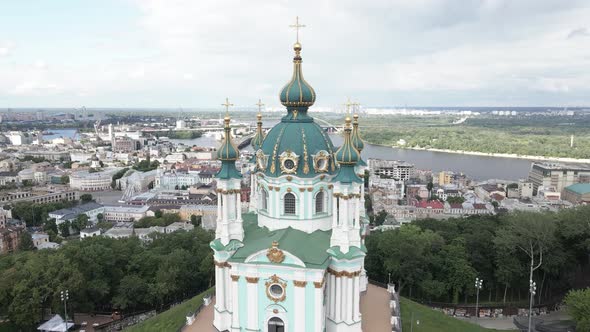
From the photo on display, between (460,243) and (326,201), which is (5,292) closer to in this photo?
(326,201)

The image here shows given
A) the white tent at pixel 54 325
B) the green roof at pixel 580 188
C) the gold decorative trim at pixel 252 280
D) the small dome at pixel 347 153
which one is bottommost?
the green roof at pixel 580 188

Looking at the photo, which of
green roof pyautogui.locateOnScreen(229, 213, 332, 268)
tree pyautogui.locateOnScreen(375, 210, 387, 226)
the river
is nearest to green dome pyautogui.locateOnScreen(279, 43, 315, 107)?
green roof pyautogui.locateOnScreen(229, 213, 332, 268)

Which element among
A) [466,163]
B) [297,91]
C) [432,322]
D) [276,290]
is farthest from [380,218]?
[466,163]

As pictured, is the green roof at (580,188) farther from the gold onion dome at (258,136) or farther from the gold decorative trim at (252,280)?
the gold decorative trim at (252,280)

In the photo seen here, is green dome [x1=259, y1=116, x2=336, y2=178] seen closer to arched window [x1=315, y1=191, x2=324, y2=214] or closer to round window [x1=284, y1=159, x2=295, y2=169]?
round window [x1=284, y1=159, x2=295, y2=169]

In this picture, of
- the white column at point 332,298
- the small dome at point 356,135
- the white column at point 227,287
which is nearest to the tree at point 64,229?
the white column at point 227,287

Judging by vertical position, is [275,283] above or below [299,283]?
below

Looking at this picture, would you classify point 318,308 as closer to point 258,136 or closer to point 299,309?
point 299,309
